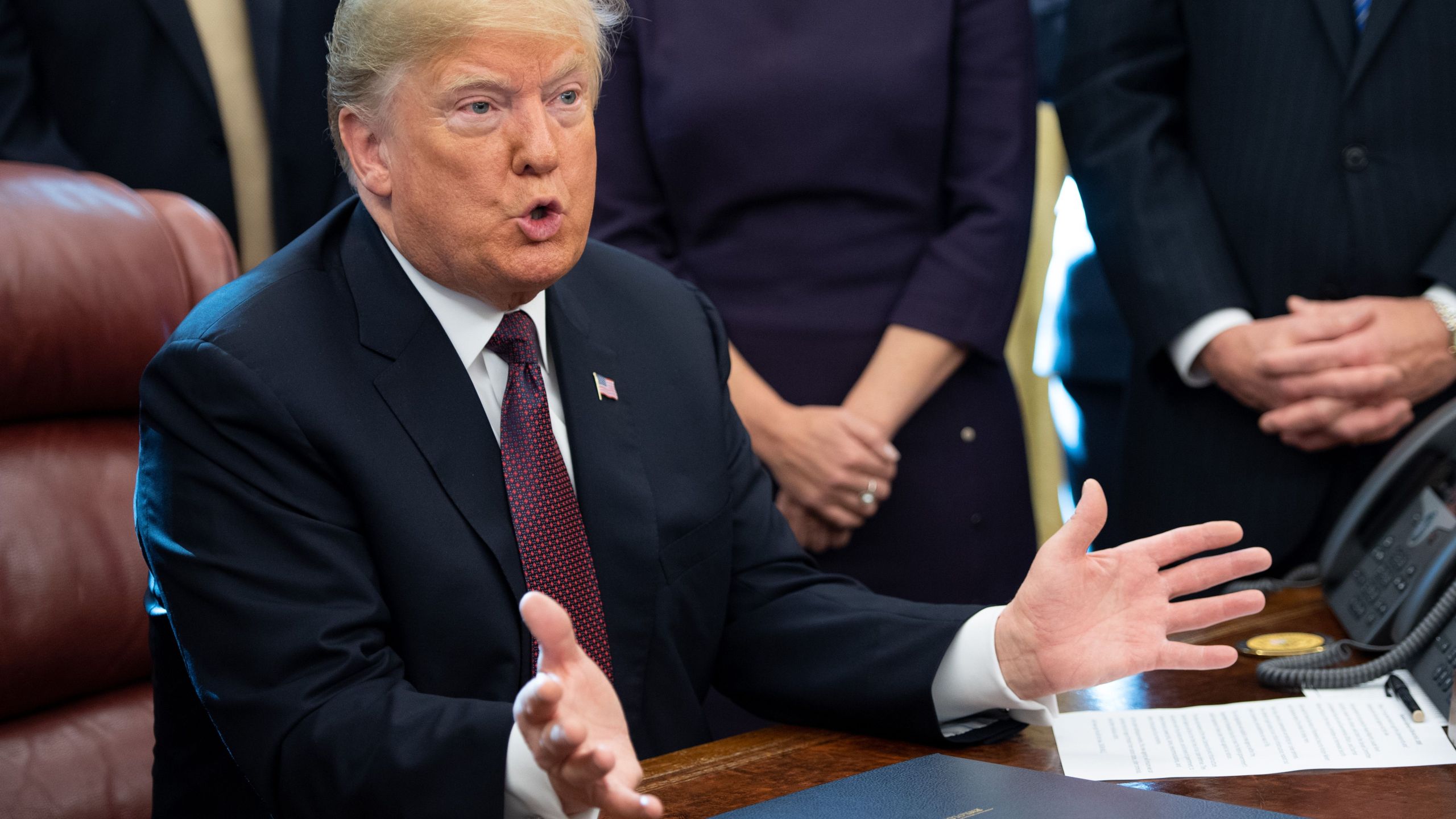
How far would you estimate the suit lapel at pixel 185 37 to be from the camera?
2318 mm

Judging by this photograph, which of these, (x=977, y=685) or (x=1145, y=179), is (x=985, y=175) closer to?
(x=1145, y=179)

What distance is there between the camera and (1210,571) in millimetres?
1300

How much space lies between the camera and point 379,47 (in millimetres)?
1288

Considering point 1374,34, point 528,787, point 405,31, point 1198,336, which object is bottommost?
point 528,787

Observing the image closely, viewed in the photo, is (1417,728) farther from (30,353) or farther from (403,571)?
(30,353)

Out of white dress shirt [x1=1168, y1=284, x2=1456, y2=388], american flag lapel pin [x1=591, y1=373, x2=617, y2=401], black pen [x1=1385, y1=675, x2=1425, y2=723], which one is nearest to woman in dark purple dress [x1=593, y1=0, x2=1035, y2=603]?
white dress shirt [x1=1168, y1=284, x2=1456, y2=388]

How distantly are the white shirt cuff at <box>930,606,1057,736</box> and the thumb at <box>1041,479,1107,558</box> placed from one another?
4.8 inches

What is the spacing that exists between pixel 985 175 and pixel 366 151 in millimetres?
1067

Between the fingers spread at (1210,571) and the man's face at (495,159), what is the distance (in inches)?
25.6

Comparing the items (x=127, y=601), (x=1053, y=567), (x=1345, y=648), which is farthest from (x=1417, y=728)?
(x=127, y=601)

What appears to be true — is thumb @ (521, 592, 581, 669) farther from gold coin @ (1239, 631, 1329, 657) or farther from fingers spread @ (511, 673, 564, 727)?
gold coin @ (1239, 631, 1329, 657)

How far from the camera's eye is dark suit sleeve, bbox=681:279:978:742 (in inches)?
53.2

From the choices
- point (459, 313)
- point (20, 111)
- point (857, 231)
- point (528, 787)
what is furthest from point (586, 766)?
point (20, 111)

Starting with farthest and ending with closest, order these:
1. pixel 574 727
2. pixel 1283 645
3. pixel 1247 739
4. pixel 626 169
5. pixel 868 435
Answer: pixel 626 169
pixel 868 435
pixel 1283 645
pixel 1247 739
pixel 574 727
